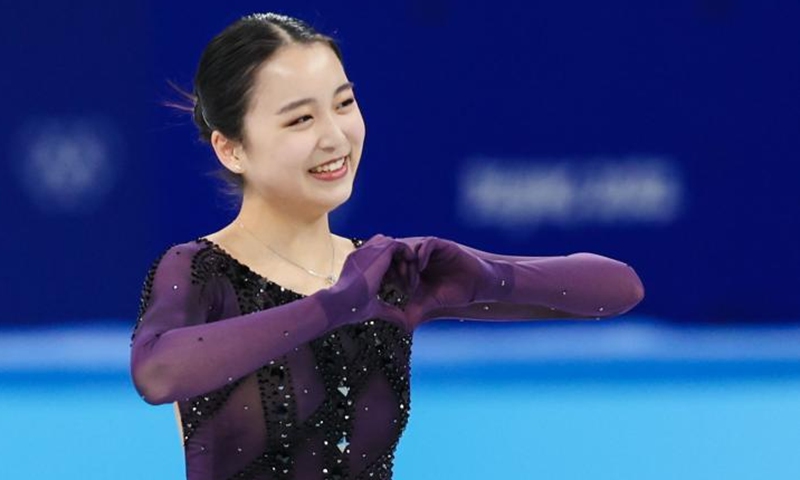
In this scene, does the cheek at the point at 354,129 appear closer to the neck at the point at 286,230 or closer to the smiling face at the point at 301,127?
the smiling face at the point at 301,127

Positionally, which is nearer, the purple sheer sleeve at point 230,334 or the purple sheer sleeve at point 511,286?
the purple sheer sleeve at point 230,334

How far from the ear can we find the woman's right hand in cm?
28

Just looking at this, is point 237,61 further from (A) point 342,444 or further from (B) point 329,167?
(A) point 342,444

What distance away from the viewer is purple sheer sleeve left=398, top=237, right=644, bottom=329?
6.80ft

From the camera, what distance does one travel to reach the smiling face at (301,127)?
2039 millimetres

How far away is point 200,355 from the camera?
5.87 ft

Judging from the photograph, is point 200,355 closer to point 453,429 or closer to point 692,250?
point 453,429

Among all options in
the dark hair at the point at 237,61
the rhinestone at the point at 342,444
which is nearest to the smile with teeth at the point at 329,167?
the dark hair at the point at 237,61

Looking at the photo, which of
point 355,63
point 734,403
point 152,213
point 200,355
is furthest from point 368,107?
point 200,355

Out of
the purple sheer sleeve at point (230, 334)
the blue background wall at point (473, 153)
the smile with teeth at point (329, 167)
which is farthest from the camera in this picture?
the blue background wall at point (473, 153)

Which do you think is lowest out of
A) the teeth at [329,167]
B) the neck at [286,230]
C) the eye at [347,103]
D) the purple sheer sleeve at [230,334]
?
the purple sheer sleeve at [230,334]

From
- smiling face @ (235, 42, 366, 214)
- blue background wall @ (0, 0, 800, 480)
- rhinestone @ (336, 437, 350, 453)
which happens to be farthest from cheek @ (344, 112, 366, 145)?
blue background wall @ (0, 0, 800, 480)

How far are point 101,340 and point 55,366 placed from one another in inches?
12.1

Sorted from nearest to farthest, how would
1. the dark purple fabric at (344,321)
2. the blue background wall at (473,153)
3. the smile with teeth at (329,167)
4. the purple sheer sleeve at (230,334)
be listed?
the purple sheer sleeve at (230,334)
the dark purple fabric at (344,321)
the smile with teeth at (329,167)
the blue background wall at (473,153)
